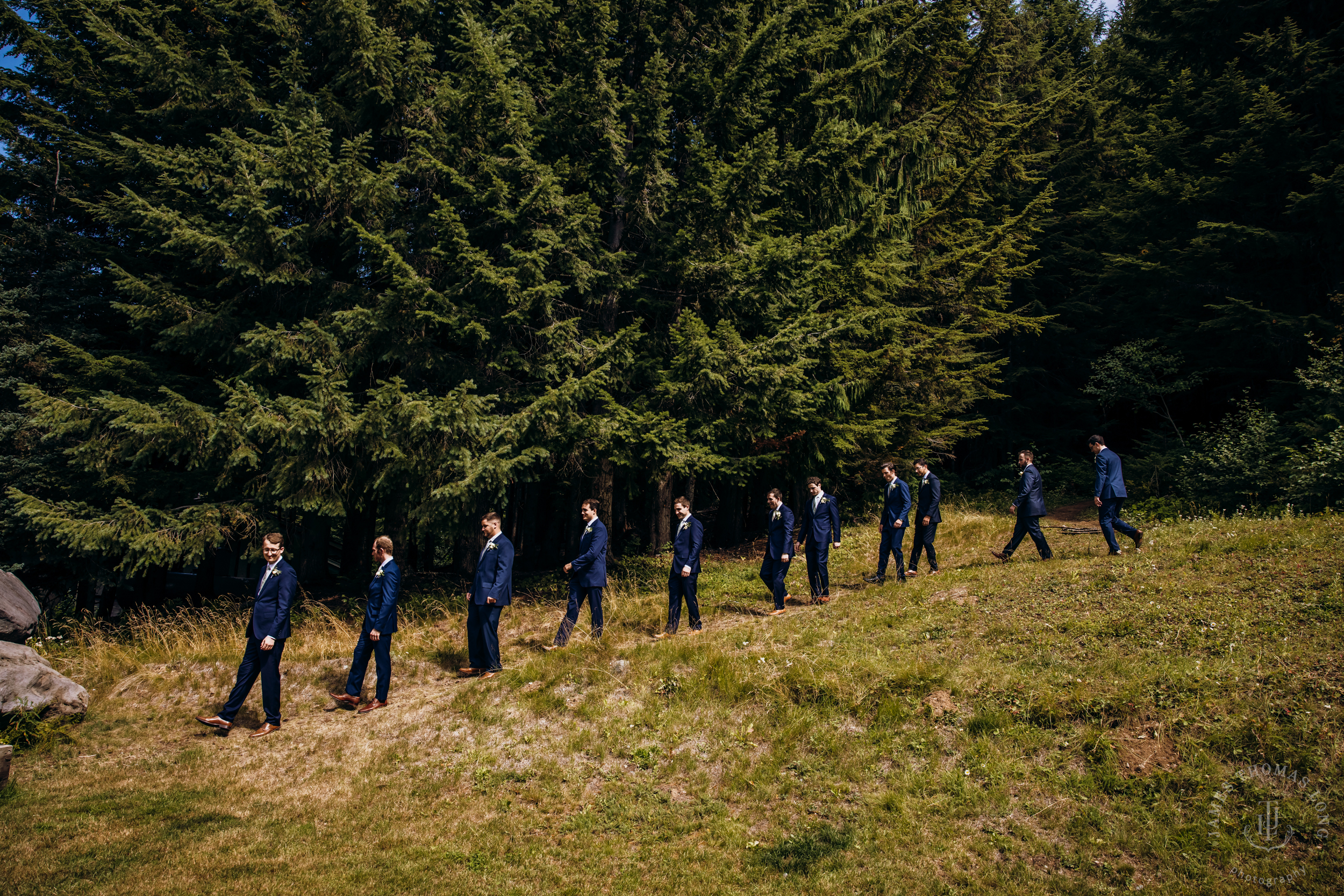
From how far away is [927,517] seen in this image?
36.8ft

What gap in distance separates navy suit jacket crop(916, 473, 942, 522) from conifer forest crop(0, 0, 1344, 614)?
293 centimetres

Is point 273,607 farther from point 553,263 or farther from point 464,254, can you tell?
point 553,263

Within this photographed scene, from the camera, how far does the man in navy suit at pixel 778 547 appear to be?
1033 centimetres

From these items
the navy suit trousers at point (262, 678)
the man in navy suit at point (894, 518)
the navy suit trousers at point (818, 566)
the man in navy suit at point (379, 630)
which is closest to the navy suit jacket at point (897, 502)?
the man in navy suit at point (894, 518)

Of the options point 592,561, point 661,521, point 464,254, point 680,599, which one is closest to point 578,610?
point 592,561

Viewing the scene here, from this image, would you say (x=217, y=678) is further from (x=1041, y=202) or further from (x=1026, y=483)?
(x=1041, y=202)

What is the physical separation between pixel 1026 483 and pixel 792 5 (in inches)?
432

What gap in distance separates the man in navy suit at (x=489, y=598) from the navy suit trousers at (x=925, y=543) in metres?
6.67

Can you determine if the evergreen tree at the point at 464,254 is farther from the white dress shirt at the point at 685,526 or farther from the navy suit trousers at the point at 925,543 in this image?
the navy suit trousers at the point at 925,543

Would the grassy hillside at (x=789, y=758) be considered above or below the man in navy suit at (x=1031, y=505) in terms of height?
below

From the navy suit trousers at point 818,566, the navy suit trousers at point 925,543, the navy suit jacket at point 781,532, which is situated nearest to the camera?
the navy suit jacket at point 781,532

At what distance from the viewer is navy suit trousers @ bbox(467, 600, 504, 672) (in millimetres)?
9141

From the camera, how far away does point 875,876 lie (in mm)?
5211

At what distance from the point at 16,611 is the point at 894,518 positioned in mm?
13237
